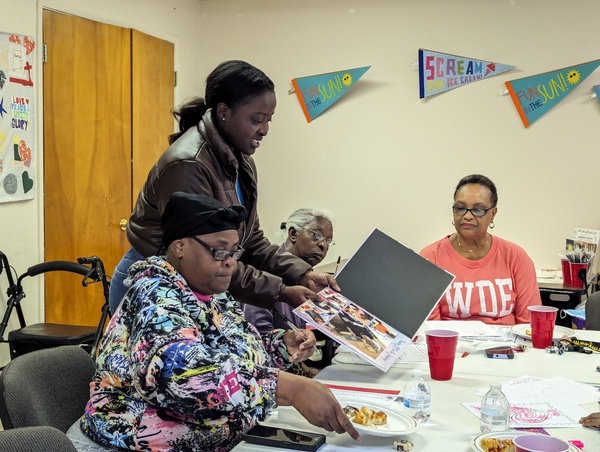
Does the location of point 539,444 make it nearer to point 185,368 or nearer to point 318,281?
point 185,368

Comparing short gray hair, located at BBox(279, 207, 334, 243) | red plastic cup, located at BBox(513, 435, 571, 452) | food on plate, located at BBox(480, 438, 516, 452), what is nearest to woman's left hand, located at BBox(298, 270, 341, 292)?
short gray hair, located at BBox(279, 207, 334, 243)

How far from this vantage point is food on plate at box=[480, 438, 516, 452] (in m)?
1.40

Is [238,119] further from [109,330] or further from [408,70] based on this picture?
[408,70]

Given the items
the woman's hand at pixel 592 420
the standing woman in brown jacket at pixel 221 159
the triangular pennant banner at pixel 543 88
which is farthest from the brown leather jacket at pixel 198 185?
the triangular pennant banner at pixel 543 88

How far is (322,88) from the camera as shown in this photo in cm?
507

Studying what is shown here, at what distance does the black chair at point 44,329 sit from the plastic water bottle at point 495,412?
2358 mm

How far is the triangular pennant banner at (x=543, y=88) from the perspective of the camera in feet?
14.9

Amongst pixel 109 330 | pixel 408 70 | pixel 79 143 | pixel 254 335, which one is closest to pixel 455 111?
pixel 408 70

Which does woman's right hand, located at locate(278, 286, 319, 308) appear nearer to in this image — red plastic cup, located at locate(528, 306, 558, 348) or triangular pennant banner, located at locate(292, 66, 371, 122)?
red plastic cup, located at locate(528, 306, 558, 348)

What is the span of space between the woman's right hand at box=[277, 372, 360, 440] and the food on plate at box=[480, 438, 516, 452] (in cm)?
26

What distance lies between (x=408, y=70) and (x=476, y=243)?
207 cm

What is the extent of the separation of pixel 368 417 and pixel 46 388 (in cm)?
81

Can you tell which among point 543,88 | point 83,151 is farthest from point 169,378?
point 543,88

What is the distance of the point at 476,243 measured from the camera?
3.18 metres
